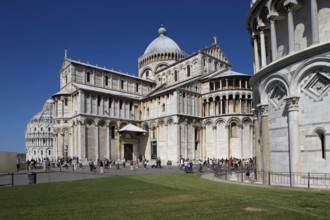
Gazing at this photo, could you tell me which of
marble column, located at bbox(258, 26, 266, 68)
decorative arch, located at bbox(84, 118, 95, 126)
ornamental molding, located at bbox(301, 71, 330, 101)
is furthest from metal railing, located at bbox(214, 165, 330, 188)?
decorative arch, located at bbox(84, 118, 95, 126)

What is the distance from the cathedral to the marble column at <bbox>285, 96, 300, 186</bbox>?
28254 millimetres

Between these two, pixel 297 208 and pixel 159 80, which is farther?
pixel 159 80

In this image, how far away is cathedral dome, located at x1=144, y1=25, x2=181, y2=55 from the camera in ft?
202

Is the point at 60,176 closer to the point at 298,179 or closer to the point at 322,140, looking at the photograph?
the point at 298,179

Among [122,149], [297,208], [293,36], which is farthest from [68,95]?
[297,208]

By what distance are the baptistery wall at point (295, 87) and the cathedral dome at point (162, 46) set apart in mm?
43118

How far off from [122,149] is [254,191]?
3606 cm

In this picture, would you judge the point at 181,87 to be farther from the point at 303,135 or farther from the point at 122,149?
the point at 303,135

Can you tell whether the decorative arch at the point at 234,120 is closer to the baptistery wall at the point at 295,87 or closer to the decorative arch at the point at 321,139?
the baptistery wall at the point at 295,87

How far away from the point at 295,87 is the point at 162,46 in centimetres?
4874

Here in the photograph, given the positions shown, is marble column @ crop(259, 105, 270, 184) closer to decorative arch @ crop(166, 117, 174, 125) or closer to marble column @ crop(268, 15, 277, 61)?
marble column @ crop(268, 15, 277, 61)

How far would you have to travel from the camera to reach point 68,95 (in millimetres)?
46094

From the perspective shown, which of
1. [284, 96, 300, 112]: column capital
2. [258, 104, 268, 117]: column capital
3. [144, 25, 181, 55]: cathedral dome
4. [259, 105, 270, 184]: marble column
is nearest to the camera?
[284, 96, 300, 112]: column capital

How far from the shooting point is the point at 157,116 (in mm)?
47750
